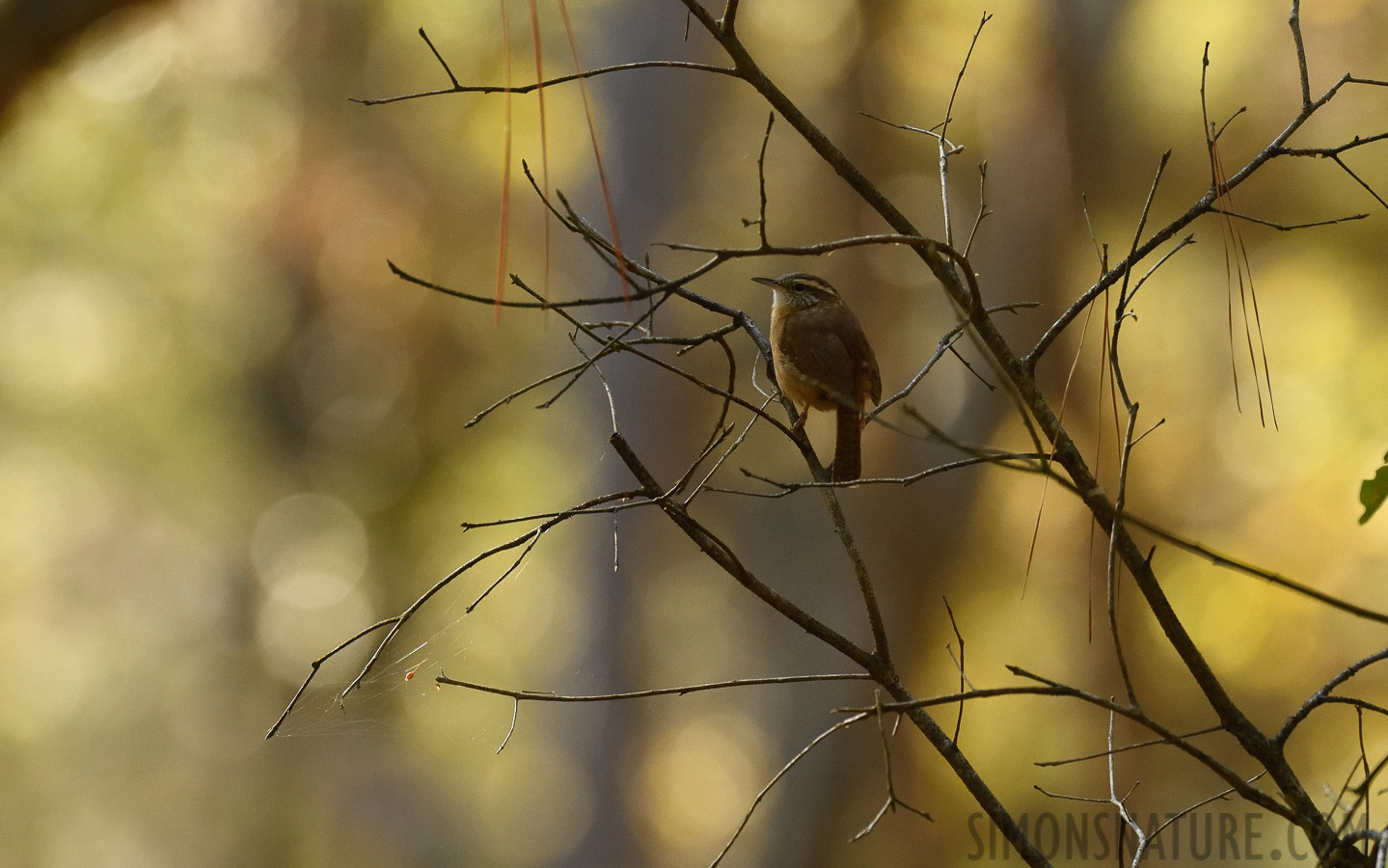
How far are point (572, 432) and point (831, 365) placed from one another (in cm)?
419

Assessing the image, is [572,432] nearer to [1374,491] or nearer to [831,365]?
[831,365]

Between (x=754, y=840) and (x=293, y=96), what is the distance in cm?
570

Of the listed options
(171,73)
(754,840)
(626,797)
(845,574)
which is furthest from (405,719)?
(171,73)

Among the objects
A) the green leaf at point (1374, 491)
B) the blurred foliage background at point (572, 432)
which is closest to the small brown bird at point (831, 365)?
the green leaf at point (1374, 491)

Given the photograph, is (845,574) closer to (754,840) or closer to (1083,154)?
(754,840)

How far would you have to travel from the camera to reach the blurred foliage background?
505cm

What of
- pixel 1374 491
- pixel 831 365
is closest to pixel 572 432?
pixel 831 365

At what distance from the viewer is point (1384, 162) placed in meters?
5.35

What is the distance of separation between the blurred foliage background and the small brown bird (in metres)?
1.56

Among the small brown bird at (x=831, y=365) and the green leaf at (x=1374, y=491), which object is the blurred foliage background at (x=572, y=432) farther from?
the green leaf at (x=1374, y=491)

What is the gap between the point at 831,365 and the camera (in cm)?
229

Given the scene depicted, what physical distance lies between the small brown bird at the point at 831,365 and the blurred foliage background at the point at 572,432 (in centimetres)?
156

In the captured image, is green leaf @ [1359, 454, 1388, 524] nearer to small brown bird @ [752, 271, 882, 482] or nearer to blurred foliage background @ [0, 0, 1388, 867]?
small brown bird @ [752, 271, 882, 482]

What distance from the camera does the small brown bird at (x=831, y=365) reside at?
88.1 inches
